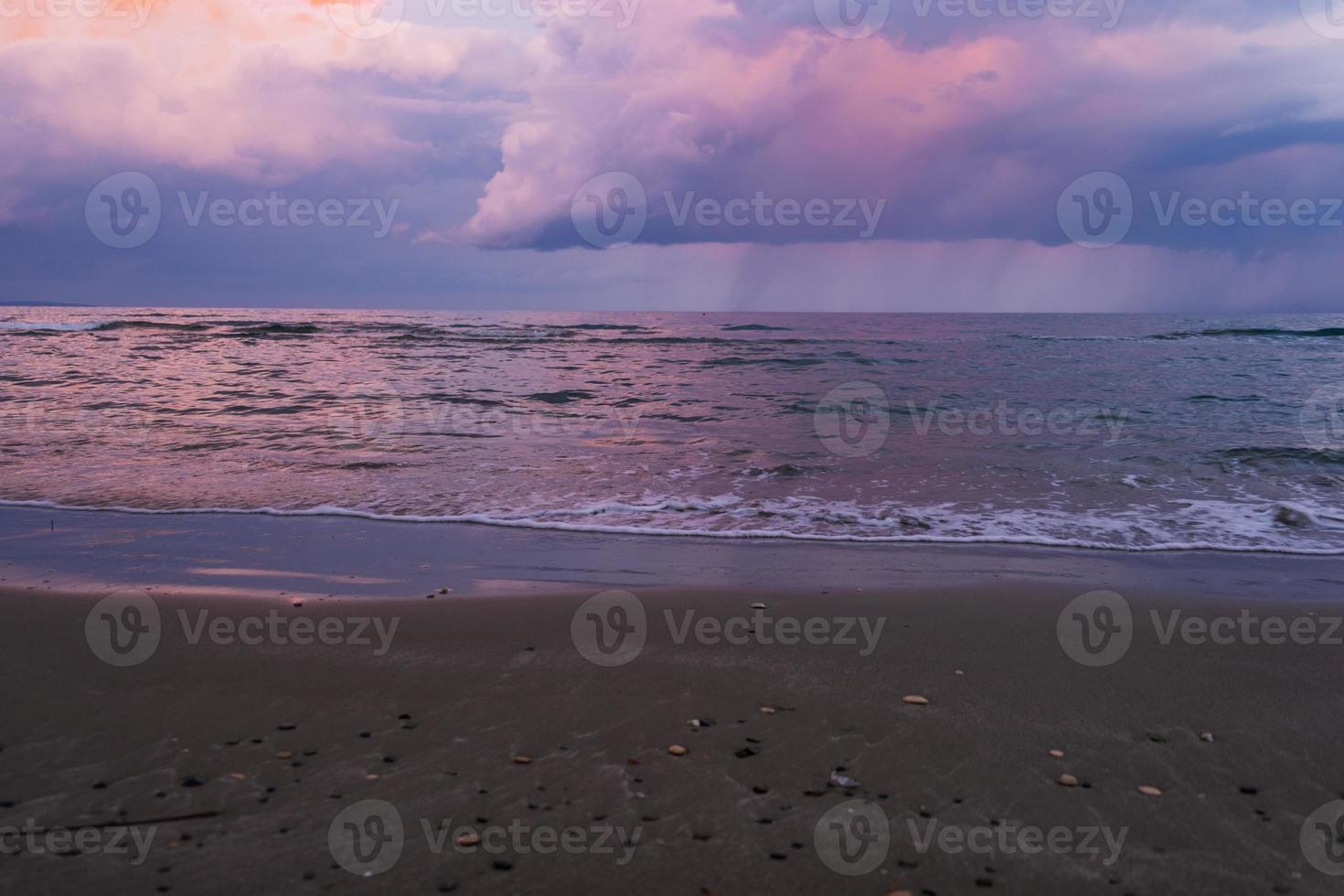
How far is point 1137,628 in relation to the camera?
5395mm

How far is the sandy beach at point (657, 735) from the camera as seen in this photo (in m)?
2.90

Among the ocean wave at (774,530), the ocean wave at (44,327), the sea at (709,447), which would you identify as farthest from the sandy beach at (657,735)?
the ocean wave at (44,327)

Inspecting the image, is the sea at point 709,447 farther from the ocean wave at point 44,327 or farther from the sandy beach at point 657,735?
the ocean wave at point 44,327

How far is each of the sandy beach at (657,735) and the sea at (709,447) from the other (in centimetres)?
224

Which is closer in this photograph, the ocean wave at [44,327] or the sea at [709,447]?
the sea at [709,447]

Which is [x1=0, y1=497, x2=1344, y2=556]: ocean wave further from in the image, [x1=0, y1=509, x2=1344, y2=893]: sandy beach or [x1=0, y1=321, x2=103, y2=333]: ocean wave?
[x1=0, y1=321, x2=103, y2=333]: ocean wave

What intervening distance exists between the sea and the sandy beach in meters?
2.24

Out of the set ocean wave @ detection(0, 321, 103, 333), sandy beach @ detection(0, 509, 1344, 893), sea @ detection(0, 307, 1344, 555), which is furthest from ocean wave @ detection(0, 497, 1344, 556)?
ocean wave @ detection(0, 321, 103, 333)

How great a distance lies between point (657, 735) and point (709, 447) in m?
9.10

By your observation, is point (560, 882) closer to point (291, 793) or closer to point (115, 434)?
point (291, 793)

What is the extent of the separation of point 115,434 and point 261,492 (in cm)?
574

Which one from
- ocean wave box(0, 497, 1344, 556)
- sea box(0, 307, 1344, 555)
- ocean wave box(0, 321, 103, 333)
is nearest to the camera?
ocean wave box(0, 497, 1344, 556)

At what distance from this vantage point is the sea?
8.70 m

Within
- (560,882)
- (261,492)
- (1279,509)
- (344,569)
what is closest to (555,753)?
(560,882)
